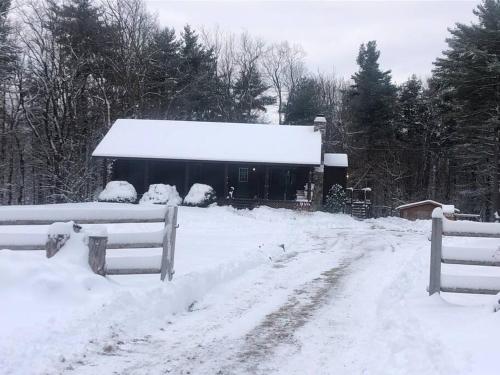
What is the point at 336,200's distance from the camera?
30719mm

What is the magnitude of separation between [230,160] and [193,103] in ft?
63.2

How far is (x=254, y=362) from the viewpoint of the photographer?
5250 mm

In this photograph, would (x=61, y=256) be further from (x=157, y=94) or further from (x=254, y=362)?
(x=157, y=94)

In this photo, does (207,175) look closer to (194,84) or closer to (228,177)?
(228,177)

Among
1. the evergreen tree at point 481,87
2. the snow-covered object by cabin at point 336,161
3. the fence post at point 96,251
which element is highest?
the evergreen tree at point 481,87

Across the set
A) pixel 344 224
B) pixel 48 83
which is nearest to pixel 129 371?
pixel 344 224

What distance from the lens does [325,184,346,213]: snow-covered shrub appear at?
30.5 metres

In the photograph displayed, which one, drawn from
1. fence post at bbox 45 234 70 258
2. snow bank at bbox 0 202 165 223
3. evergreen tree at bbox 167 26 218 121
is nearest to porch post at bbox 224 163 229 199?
evergreen tree at bbox 167 26 218 121

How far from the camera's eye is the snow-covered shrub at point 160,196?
93.8 ft

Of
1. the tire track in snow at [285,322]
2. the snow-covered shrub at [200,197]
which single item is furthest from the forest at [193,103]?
the tire track in snow at [285,322]

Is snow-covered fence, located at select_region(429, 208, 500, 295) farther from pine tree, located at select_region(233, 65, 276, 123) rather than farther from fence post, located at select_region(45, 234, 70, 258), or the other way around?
pine tree, located at select_region(233, 65, 276, 123)

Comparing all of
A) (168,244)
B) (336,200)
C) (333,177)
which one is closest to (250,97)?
(333,177)

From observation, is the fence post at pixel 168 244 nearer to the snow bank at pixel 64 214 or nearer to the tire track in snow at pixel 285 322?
the snow bank at pixel 64 214

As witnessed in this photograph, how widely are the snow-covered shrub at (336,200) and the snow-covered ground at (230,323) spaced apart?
20117 millimetres
